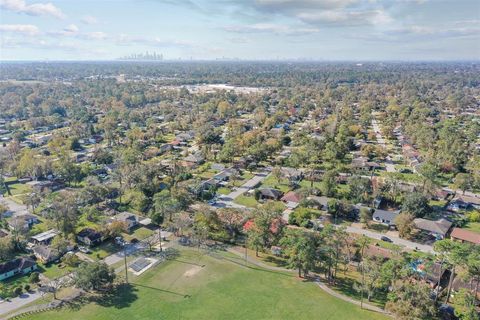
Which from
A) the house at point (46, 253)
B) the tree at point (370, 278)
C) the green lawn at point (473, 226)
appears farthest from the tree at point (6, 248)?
the green lawn at point (473, 226)

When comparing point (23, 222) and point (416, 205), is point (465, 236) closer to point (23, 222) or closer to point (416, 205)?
point (416, 205)

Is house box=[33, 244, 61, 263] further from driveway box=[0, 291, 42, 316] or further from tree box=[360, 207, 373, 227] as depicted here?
tree box=[360, 207, 373, 227]

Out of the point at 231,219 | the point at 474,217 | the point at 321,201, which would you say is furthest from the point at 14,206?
the point at 474,217

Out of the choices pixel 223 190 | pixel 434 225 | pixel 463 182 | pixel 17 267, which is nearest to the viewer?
pixel 17 267

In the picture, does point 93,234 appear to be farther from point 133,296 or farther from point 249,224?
point 249,224

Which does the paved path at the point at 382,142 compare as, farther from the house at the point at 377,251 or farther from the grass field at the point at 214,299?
the grass field at the point at 214,299

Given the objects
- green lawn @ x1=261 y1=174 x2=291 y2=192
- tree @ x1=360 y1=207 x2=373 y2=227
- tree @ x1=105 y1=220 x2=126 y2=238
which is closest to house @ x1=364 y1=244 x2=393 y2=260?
tree @ x1=360 y1=207 x2=373 y2=227
